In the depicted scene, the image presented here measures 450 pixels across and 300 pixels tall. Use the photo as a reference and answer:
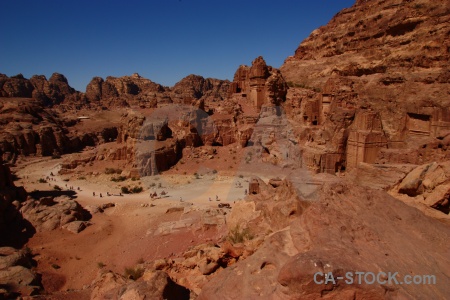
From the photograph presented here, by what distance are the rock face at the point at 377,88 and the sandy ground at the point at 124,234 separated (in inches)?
253

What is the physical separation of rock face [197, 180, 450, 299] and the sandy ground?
6.20 metres

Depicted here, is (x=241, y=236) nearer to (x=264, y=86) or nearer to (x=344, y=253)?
(x=344, y=253)

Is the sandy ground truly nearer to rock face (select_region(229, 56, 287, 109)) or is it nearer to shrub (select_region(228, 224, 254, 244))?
shrub (select_region(228, 224, 254, 244))

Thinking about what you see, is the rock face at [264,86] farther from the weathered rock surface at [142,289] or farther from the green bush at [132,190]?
the weathered rock surface at [142,289]

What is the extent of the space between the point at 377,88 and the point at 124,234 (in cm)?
2273

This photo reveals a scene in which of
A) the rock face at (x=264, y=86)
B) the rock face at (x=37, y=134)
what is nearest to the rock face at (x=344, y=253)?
the rock face at (x=264, y=86)

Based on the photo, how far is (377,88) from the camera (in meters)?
24.3

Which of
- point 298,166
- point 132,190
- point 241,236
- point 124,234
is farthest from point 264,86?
point 241,236

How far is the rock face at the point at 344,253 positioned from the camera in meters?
3.41

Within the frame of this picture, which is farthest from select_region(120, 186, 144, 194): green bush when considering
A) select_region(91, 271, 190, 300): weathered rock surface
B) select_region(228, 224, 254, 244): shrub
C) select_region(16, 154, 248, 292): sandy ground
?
select_region(228, 224, 254, 244): shrub

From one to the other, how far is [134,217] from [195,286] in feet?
32.4

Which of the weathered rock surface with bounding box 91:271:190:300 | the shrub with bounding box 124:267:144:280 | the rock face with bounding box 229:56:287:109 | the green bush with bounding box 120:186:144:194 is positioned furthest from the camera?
the rock face with bounding box 229:56:287:109

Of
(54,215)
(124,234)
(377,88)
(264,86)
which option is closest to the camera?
(124,234)

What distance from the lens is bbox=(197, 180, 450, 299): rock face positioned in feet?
11.2
